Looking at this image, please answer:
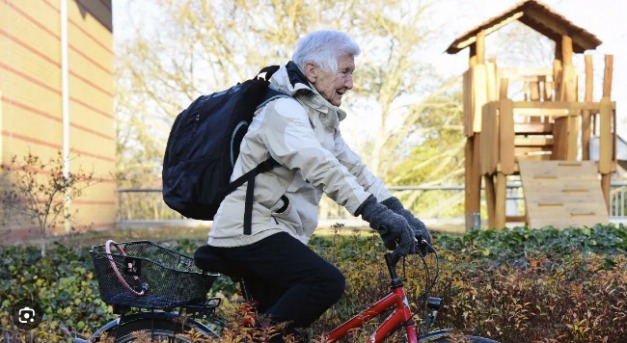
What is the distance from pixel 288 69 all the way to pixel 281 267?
28.5 inches

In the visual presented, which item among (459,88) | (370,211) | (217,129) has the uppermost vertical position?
(459,88)

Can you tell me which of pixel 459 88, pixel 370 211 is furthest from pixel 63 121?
pixel 459 88

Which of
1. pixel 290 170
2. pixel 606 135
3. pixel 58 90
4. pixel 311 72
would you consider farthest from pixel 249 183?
pixel 58 90

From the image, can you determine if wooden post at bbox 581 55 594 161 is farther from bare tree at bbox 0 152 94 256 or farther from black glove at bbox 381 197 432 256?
black glove at bbox 381 197 432 256

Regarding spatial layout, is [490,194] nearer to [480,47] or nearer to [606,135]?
[606,135]

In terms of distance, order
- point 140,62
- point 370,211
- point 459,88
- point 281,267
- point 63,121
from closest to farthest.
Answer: point 370,211
point 281,267
point 63,121
point 140,62
point 459,88

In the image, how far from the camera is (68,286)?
5500mm

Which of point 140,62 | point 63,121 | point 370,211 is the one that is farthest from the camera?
point 140,62

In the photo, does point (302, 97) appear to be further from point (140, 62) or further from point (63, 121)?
point (140, 62)

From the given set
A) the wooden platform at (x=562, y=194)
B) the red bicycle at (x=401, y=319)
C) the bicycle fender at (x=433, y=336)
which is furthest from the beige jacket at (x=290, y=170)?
the wooden platform at (x=562, y=194)

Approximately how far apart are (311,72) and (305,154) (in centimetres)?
41

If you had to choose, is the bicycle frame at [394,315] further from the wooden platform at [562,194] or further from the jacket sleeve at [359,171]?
the wooden platform at [562,194]

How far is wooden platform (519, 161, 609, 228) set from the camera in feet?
32.8

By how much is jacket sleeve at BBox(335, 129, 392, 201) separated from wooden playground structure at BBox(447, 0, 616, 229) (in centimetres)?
694
